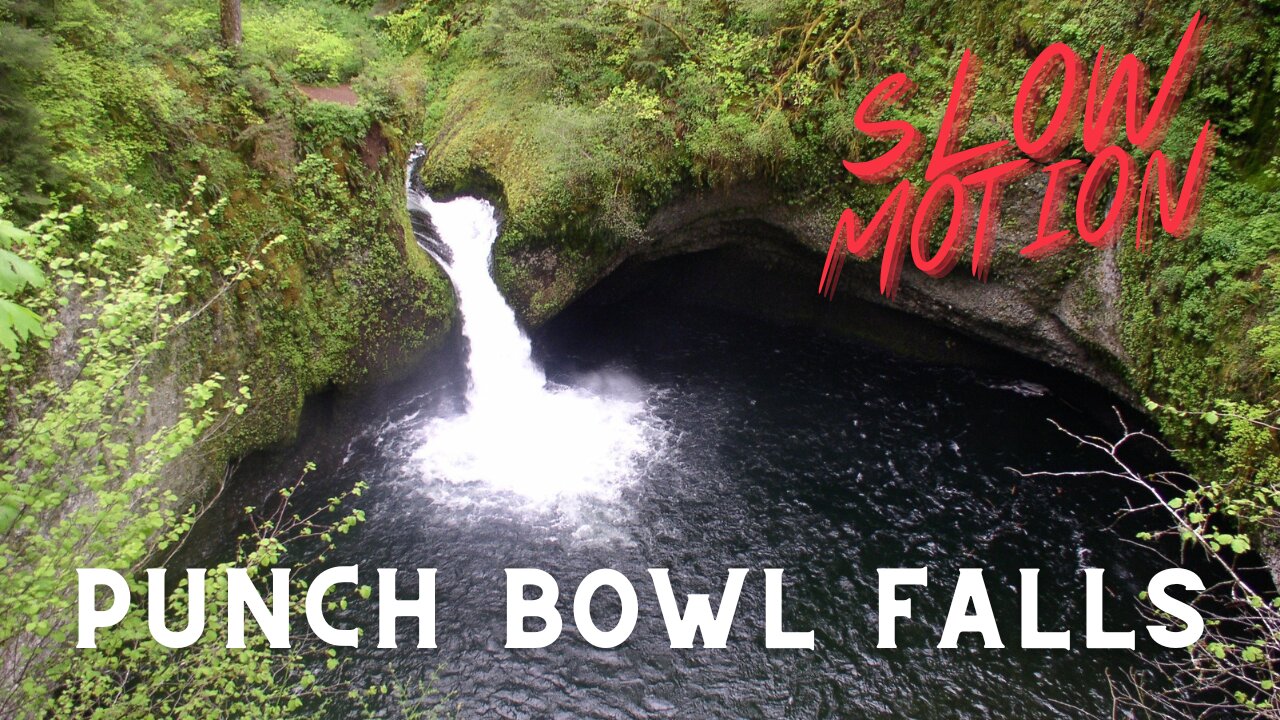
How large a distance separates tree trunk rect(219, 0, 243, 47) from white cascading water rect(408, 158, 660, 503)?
16.9ft

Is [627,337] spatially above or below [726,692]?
above

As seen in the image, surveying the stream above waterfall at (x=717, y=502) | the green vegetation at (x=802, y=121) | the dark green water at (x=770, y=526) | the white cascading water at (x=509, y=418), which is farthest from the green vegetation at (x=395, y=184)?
the dark green water at (x=770, y=526)

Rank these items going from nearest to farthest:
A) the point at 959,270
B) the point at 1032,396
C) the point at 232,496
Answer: the point at 232,496
the point at 959,270
the point at 1032,396

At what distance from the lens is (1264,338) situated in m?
9.05

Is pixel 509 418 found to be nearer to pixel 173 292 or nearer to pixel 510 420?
pixel 510 420

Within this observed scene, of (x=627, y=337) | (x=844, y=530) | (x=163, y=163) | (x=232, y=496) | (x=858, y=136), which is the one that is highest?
(x=858, y=136)

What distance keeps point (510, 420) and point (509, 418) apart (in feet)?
0.31

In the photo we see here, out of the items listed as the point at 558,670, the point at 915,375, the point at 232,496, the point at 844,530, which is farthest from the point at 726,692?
the point at 915,375

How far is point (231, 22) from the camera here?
11.7m

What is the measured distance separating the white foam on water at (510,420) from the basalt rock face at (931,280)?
37.6 inches

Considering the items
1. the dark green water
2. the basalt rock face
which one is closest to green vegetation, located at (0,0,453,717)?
the dark green water

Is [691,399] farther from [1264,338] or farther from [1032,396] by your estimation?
[1264,338]

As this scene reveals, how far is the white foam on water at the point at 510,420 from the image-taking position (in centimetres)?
1270

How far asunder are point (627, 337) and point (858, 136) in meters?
7.25
